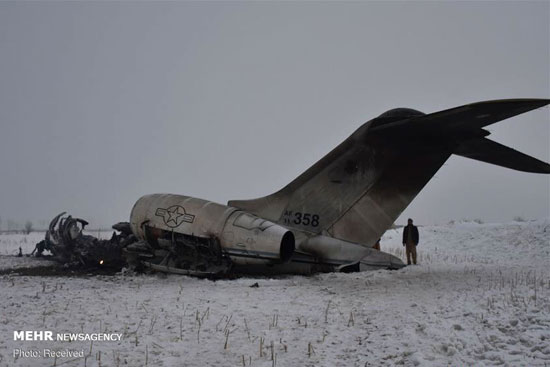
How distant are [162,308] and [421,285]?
16.7 feet

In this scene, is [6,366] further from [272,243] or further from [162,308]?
[272,243]

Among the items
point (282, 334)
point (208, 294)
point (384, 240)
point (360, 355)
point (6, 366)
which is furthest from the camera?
point (384, 240)

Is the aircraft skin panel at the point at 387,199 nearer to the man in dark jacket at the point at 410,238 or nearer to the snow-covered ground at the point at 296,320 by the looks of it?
the snow-covered ground at the point at 296,320

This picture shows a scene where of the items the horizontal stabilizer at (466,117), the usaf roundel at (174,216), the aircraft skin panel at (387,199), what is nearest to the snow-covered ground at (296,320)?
the aircraft skin panel at (387,199)

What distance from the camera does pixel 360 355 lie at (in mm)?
5184

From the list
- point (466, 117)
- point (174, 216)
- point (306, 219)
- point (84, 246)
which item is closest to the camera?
point (466, 117)

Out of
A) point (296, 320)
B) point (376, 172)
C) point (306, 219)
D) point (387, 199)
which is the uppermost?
point (376, 172)

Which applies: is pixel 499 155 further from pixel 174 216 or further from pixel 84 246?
pixel 84 246

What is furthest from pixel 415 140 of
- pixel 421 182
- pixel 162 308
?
pixel 162 308

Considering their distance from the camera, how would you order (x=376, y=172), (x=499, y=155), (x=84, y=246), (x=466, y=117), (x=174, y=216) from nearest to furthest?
(x=466, y=117)
(x=499, y=155)
(x=376, y=172)
(x=174, y=216)
(x=84, y=246)

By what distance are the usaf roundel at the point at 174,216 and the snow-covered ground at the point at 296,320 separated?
2.09 meters

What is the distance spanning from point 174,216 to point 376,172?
5579mm

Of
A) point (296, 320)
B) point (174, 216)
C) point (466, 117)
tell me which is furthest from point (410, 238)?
point (296, 320)

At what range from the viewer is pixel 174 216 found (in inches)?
478
